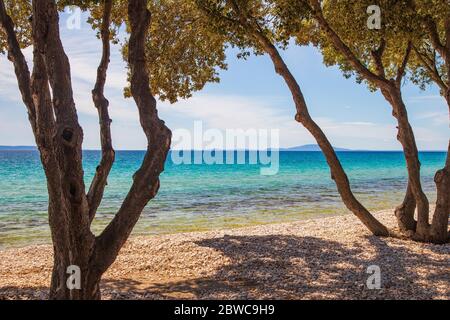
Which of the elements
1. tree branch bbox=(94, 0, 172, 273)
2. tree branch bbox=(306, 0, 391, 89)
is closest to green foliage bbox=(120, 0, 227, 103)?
tree branch bbox=(306, 0, 391, 89)

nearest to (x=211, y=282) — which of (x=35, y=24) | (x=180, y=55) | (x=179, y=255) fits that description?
(x=179, y=255)

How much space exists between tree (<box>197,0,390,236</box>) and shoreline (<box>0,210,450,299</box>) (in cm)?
162

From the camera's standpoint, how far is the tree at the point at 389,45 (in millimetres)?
10688

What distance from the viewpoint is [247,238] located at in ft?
42.8

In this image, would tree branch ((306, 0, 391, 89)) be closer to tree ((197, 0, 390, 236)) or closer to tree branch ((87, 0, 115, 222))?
tree ((197, 0, 390, 236))

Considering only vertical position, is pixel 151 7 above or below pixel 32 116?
above

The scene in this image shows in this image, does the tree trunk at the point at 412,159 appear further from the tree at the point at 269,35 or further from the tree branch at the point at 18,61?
the tree branch at the point at 18,61

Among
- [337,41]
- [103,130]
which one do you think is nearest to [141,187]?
[103,130]

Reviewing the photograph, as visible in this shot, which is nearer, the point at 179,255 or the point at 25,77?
the point at 25,77

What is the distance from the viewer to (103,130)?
889 cm

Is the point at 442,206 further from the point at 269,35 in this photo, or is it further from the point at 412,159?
the point at 269,35
